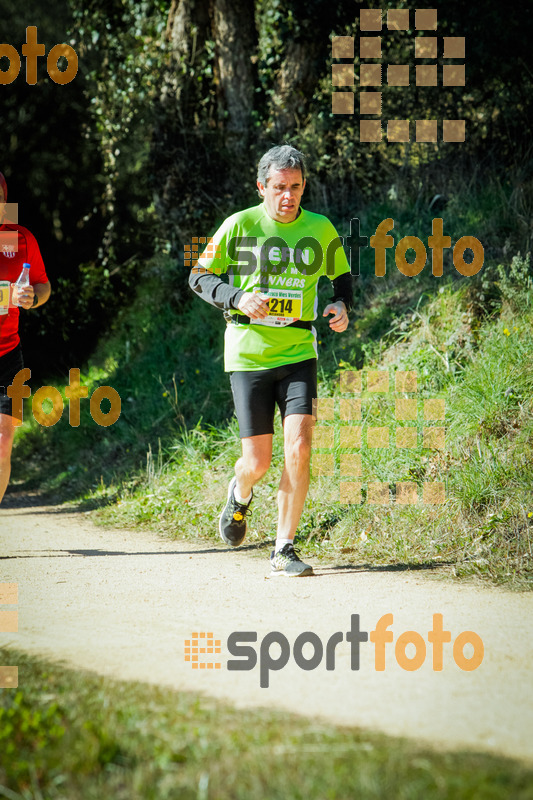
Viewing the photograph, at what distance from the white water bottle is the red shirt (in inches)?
3.6

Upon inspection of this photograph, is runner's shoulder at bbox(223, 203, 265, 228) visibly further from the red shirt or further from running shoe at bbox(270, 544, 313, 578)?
running shoe at bbox(270, 544, 313, 578)

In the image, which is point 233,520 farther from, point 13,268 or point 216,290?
point 13,268

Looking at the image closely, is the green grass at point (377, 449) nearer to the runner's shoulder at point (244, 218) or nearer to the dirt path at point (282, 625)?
the dirt path at point (282, 625)

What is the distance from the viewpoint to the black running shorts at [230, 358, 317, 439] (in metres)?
5.39

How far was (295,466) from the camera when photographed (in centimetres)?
536

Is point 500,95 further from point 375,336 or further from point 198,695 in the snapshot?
point 198,695

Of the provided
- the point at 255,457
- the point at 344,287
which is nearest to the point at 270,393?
the point at 255,457

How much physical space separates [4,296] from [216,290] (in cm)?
152

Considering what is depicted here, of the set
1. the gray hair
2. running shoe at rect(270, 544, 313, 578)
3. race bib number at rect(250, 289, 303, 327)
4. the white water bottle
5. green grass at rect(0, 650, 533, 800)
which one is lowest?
running shoe at rect(270, 544, 313, 578)

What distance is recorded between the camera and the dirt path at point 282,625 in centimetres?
299

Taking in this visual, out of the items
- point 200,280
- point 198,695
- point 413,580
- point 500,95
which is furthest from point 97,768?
point 500,95

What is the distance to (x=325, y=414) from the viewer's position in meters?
7.46

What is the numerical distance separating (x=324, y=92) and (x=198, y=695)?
9.40 metres

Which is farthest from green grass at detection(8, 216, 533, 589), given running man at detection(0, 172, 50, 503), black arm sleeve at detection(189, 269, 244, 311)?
black arm sleeve at detection(189, 269, 244, 311)
